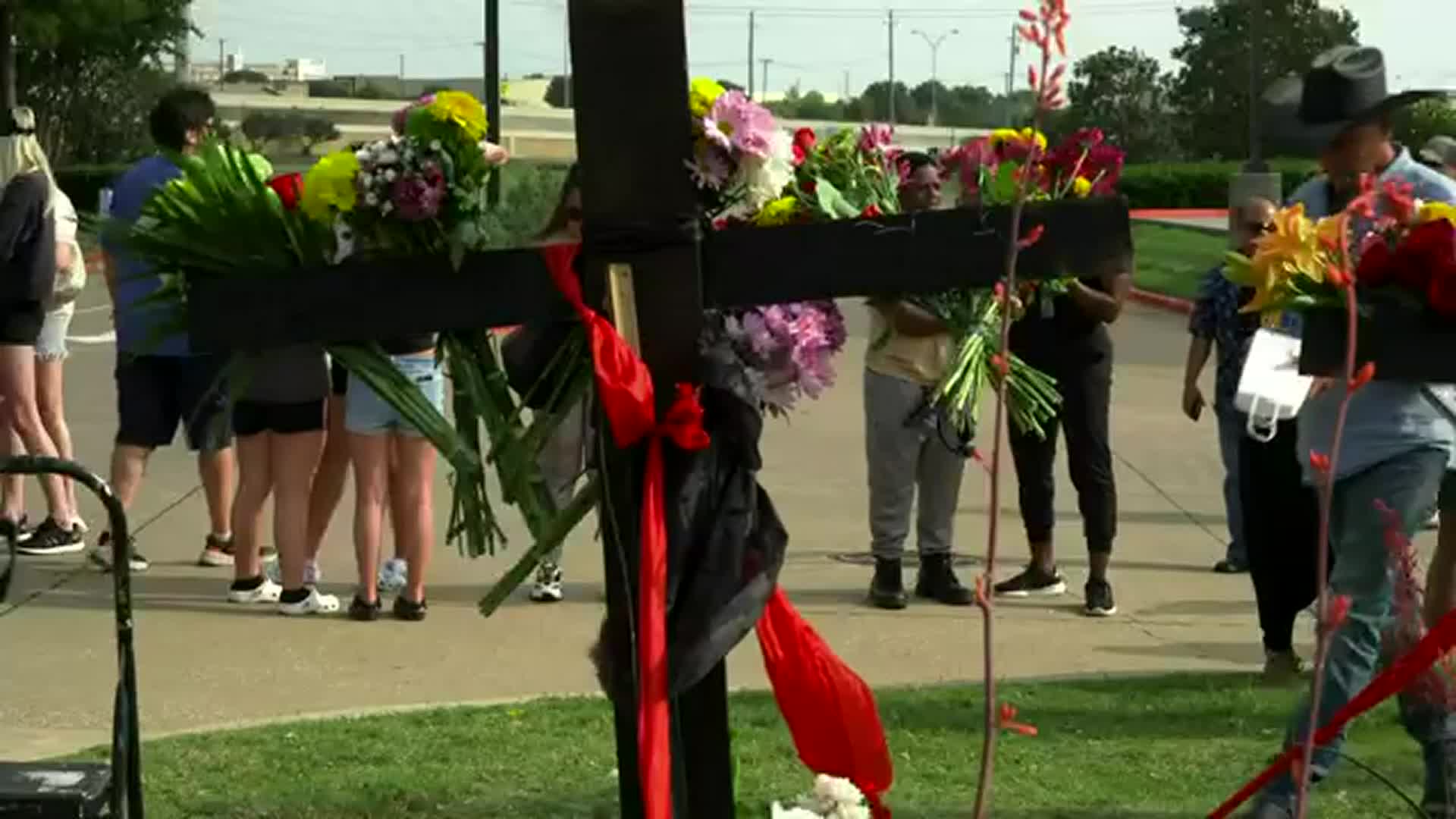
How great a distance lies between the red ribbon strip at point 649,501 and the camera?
3467 millimetres

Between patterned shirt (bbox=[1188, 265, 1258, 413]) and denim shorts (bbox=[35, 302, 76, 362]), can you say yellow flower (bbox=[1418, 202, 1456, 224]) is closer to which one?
patterned shirt (bbox=[1188, 265, 1258, 413])

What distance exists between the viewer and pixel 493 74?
21.9 ft

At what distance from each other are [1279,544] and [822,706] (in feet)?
14.0

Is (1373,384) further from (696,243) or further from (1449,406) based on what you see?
(696,243)

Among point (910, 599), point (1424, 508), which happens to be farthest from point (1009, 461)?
point (1424, 508)

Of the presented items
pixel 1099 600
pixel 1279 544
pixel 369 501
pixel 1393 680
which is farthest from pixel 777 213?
pixel 1099 600

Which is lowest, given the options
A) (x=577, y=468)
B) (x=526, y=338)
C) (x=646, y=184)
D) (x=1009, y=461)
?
(x=1009, y=461)

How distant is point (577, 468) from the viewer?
4.05 m

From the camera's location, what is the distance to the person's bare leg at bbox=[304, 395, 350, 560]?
29.9ft

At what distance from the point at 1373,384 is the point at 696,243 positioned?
239 cm

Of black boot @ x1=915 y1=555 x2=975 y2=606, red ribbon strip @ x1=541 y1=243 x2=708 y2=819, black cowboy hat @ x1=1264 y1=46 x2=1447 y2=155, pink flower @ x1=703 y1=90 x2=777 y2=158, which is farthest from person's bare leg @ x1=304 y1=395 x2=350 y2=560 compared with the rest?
red ribbon strip @ x1=541 y1=243 x2=708 y2=819

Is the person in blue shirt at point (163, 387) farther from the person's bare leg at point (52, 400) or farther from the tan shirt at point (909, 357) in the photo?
the tan shirt at point (909, 357)

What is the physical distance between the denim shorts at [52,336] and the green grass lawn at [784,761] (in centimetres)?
392

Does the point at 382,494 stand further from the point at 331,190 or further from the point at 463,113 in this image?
the point at 331,190
